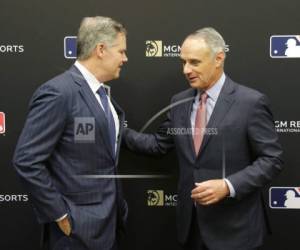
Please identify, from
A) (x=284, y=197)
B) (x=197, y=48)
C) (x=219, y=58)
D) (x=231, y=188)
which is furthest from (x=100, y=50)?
(x=284, y=197)

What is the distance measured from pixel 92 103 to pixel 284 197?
1.19 m

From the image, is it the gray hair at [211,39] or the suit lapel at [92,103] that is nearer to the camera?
the suit lapel at [92,103]

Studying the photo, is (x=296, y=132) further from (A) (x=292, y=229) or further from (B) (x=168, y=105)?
(B) (x=168, y=105)

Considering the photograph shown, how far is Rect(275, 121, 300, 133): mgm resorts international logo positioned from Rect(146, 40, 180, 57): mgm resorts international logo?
630 mm

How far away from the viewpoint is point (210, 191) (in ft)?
6.15

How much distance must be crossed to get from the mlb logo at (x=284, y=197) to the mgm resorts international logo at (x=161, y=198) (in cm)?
51

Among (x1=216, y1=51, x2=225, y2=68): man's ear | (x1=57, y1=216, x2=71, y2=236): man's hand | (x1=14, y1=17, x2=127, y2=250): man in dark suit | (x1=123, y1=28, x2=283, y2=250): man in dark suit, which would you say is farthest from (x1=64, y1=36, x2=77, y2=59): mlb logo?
(x1=57, y1=216, x2=71, y2=236): man's hand

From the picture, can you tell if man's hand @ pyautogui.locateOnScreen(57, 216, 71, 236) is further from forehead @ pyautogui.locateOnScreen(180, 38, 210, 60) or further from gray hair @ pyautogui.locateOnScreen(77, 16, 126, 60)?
forehead @ pyautogui.locateOnScreen(180, 38, 210, 60)

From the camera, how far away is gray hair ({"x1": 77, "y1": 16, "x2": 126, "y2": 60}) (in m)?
1.85

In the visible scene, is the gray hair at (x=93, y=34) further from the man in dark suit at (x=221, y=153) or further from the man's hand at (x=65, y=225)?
the man's hand at (x=65, y=225)

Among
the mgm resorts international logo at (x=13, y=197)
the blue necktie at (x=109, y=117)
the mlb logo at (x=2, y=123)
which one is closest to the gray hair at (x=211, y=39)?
the blue necktie at (x=109, y=117)

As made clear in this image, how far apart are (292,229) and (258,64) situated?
2.91 feet

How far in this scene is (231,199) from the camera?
77.7 inches

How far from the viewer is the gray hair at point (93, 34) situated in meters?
1.85
